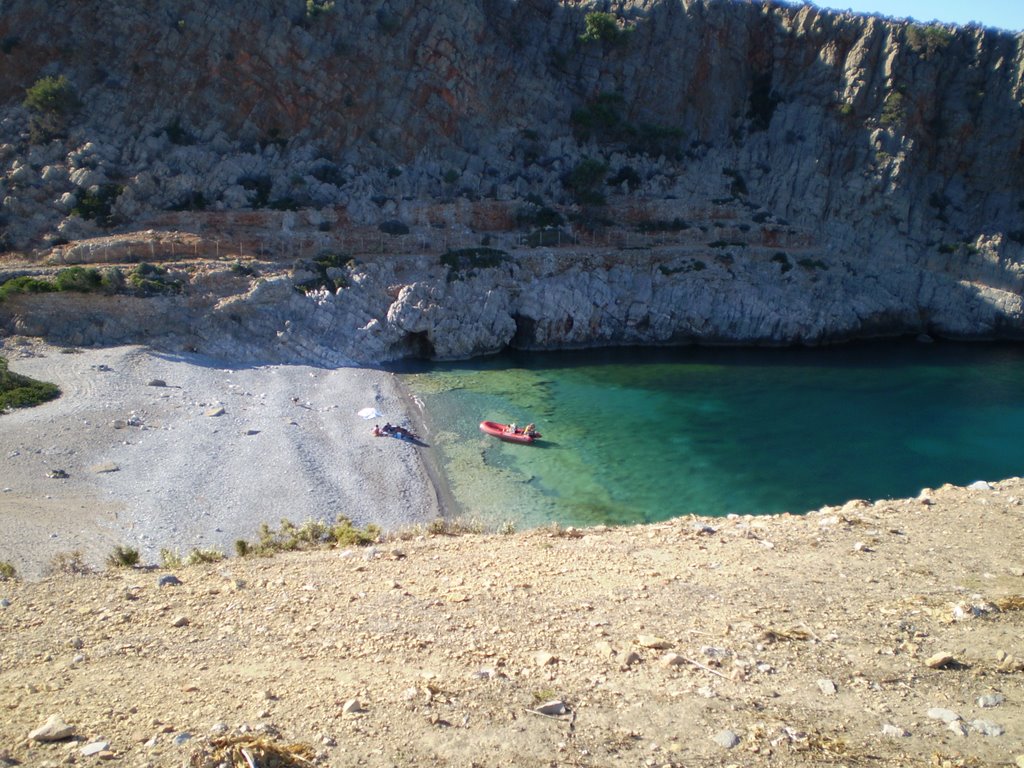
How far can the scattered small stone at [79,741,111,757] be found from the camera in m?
5.93

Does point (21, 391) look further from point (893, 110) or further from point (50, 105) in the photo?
point (893, 110)

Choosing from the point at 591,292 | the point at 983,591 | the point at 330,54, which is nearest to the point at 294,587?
the point at 983,591

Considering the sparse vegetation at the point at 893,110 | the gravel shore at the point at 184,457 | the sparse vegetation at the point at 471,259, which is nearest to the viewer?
the gravel shore at the point at 184,457

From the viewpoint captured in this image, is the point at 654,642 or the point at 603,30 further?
the point at 603,30

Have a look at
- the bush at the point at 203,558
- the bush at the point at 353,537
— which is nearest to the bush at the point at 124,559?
the bush at the point at 203,558

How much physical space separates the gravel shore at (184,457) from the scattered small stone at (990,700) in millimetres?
13612

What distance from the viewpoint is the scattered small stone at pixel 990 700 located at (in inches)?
277

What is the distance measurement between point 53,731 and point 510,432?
1872 centimetres

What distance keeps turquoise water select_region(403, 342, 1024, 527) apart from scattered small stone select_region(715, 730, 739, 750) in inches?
486

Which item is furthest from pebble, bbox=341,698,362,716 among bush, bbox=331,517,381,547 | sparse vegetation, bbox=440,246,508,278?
sparse vegetation, bbox=440,246,508,278

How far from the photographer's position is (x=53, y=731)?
20.2ft

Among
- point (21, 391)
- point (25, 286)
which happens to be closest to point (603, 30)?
point (25, 286)

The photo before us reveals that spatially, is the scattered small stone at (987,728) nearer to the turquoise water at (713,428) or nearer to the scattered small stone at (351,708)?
the scattered small stone at (351,708)

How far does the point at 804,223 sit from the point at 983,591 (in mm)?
38508
